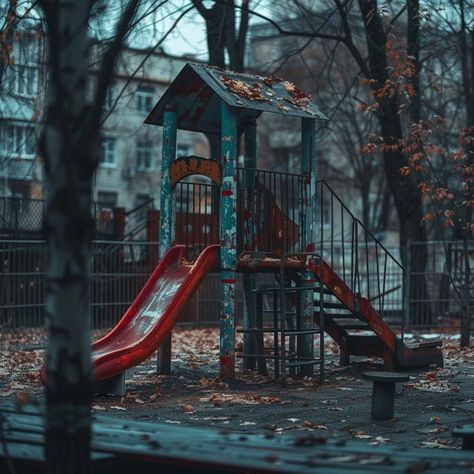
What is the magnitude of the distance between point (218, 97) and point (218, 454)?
9399 mm

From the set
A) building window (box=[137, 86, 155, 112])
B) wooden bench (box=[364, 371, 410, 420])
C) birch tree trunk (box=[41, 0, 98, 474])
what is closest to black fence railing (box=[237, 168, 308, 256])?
wooden bench (box=[364, 371, 410, 420])

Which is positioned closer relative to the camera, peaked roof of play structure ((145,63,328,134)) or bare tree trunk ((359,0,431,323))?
peaked roof of play structure ((145,63,328,134))

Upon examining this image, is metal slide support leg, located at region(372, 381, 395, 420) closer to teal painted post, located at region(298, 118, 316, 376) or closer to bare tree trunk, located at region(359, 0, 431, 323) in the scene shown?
teal painted post, located at region(298, 118, 316, 376)

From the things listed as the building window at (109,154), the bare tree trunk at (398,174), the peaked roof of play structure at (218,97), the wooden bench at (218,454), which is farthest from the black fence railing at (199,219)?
the building window at (109,154)

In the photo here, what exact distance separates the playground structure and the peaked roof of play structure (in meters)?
0.02

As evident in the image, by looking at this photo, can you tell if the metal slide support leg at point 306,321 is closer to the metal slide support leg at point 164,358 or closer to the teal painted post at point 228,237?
the teal painted post at point 228,237

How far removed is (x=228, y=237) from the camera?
43.9 ft

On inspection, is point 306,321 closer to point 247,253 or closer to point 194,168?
point 247,253

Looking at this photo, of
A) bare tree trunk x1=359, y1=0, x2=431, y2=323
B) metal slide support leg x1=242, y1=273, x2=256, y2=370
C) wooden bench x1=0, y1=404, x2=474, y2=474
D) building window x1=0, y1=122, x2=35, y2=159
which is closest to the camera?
wooden bench x1=0, y1=404, x2=474, y2=474

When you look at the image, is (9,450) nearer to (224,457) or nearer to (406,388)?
(224,457)

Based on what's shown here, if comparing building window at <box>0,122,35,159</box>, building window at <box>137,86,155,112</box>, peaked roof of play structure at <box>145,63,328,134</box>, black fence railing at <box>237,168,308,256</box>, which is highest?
building window at <box>137,86,155,112</box>

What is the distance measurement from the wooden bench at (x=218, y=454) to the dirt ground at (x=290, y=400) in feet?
8.65

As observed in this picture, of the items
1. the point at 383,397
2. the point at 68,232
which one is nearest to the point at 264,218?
the point at 383,397

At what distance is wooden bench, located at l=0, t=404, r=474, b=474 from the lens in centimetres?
562
